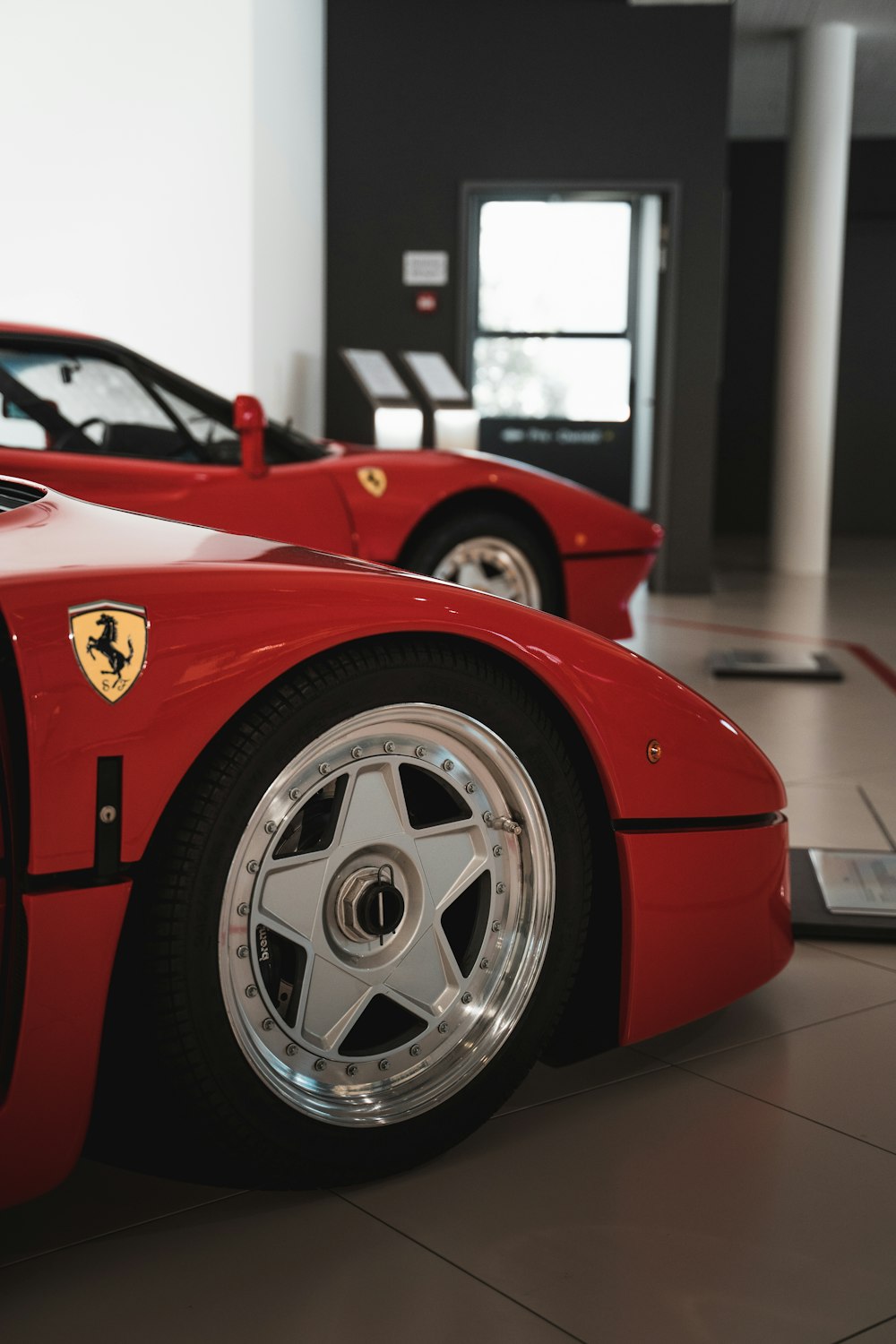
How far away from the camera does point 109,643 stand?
1.30 m

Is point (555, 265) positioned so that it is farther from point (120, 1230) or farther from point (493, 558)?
point (120, 1230)

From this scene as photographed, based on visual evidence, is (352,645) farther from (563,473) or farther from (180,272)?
(563,473)

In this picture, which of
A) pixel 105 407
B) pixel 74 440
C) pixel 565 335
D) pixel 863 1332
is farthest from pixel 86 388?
pixel 565 335

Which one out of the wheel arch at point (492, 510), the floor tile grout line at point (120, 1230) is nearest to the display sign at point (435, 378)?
the wheel arch at point (492, 510)

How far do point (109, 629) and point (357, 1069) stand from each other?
23.7 inches

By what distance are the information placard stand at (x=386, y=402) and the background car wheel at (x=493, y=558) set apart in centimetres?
310

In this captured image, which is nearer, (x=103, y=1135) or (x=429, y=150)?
(x=103, y=1135)

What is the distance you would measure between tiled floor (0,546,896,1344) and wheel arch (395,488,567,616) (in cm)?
269

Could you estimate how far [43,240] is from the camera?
6418 mm

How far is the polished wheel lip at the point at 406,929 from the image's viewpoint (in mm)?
1433

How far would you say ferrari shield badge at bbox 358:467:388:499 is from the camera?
426cm

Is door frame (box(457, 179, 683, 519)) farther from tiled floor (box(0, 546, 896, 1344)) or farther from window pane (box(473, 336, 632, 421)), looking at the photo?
tiled floor (box(0, 546, 896, 1344))

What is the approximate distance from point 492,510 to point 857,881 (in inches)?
92.2

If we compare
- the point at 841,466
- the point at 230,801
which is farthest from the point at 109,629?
the point at 841,466
